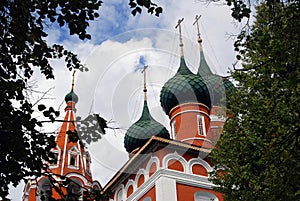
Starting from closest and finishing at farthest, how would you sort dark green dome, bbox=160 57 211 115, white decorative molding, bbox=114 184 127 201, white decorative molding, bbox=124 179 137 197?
white decorative molding, bbox=124 179 137 197 → white decorative molding, bbox=114 184 127 201 → dark green dome, bbox=160 57 211 115

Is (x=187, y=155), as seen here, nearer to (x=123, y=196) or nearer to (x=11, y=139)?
(x=123, y=196)

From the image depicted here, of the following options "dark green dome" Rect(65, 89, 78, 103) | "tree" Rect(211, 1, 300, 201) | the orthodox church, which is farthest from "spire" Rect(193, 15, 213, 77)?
"tree" Rect(211, 1, 300, 201)

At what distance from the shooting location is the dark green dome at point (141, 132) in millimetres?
18406

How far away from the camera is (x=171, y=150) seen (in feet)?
46.5

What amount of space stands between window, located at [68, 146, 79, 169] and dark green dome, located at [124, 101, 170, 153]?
199 cm

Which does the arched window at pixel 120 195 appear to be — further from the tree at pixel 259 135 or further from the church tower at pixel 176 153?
the tree at pixel 259 135

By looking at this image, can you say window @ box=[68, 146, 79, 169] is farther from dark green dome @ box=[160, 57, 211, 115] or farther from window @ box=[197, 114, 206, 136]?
window @ box=[197, 114, 206, 136]

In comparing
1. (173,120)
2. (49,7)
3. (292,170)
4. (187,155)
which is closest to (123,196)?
(187,155)

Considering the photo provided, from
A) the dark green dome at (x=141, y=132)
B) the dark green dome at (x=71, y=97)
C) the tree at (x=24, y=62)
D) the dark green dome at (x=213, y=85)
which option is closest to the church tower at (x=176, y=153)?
the dark green dome at (x=141, y=132)

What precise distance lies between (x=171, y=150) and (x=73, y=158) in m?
5.96

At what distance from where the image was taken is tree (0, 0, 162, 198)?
181 inches

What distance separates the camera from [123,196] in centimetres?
1552

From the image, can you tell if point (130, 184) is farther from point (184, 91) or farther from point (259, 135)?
point (259, 135)

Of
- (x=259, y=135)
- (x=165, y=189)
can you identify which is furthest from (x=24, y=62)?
(x=165, y=189)
